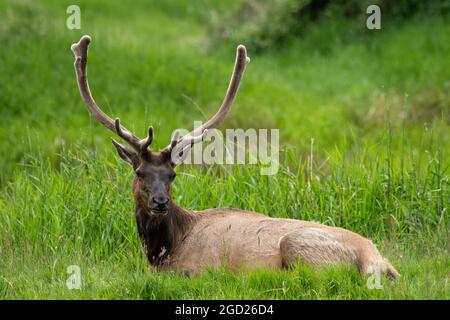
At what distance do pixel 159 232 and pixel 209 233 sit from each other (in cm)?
44

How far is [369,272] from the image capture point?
26.9 feet

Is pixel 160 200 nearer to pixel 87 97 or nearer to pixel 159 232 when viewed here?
pixel 159 232

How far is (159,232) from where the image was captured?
9.24 meters

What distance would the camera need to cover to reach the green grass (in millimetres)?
8562

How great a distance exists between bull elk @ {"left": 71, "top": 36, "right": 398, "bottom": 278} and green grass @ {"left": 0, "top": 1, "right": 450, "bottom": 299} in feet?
0.90

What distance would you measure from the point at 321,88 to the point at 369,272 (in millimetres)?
11679

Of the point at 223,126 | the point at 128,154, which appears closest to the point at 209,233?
the point at 128,154

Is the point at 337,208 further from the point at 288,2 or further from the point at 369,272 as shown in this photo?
the point at 288,2

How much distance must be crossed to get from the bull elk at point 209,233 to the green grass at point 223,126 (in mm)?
273

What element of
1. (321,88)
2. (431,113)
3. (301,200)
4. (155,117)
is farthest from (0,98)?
(301,200)

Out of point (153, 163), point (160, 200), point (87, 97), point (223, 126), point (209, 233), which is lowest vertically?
point (209, 233)

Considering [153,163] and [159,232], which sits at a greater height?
[153,163]

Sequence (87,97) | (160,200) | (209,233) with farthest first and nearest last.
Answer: (87,97), (209,233), (160,200)

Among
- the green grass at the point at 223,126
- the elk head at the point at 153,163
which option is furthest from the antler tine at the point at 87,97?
the green grass at the point at 223,126
